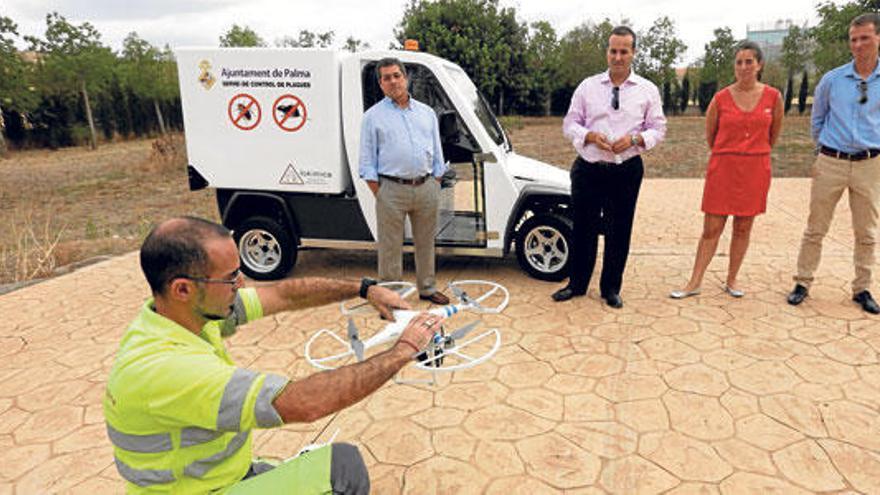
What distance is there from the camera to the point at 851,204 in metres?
4.30

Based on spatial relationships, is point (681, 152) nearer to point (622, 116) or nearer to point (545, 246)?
point (545, 246)

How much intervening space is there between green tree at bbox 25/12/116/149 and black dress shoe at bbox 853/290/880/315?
94.2 ft

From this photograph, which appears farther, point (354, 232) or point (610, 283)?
point (354, 232)

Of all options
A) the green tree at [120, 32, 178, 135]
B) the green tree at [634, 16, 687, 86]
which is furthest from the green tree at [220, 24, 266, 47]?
the green tree at [634, 16, 687, 86]

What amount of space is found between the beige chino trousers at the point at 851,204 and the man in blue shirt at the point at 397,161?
3046 millimetres

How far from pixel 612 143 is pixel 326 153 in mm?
2529

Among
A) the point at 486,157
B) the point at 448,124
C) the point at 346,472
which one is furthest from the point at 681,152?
the point at 346,472

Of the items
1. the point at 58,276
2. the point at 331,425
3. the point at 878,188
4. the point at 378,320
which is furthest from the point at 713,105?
the point at 58,276

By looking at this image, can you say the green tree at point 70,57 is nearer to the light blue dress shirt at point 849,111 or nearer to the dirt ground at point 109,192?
the dirt ground at point 109,192

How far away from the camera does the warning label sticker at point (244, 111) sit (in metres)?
4.98

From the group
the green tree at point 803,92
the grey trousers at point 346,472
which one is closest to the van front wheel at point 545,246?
the grey trousers at point 346,472

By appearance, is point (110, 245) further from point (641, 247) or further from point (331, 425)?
point (641, 247)

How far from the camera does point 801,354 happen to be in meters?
3.73

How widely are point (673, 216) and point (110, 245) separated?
8.13 m
